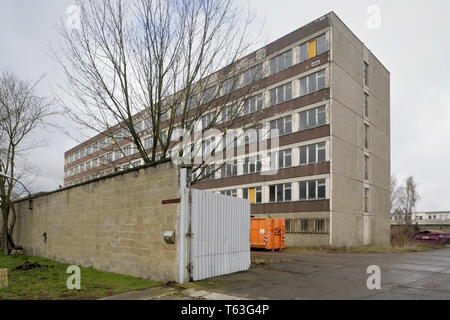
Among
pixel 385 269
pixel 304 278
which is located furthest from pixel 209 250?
pixel 385 269

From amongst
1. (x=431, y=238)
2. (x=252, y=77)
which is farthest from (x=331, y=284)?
(x=431, y=238)

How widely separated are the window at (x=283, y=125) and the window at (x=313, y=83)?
8.32 ft

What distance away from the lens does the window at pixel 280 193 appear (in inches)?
1246

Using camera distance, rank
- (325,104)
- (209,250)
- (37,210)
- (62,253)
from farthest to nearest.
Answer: (325,104) < (37,210) < (62,253) < (209,250)

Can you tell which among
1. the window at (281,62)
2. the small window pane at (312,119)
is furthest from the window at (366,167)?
the window at (281,62)

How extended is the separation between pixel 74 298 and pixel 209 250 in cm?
359

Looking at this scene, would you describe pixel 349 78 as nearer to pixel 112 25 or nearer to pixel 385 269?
pixel 385 269

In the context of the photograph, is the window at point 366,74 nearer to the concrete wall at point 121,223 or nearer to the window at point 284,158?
the window at point 284,158

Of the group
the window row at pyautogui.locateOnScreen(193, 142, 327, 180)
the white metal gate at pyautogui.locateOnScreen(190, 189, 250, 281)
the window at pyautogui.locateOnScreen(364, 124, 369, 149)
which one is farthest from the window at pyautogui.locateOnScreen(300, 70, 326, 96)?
the white metal gate at pyautogui.locateOnScreen(190, 189, 250, 281)

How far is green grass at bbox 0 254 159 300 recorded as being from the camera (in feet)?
30.4

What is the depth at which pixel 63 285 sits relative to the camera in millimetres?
10820

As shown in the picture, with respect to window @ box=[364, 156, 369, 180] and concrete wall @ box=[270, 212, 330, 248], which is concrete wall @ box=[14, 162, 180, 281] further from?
window @ box=[364, 156, 369, 180]

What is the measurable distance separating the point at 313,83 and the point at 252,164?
9.51 metres

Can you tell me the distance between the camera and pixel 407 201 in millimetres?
69875
